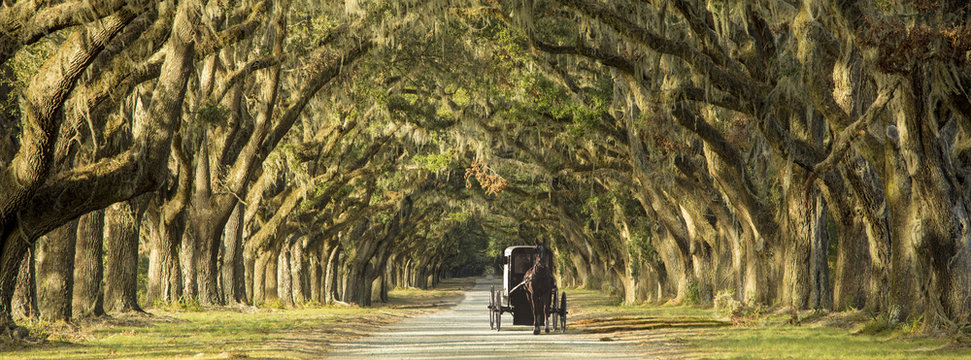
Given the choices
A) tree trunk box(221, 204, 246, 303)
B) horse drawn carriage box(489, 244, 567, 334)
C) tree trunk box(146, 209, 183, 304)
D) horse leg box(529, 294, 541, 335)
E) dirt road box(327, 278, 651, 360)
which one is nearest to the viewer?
dirt road box(327, 278, 651, 360)

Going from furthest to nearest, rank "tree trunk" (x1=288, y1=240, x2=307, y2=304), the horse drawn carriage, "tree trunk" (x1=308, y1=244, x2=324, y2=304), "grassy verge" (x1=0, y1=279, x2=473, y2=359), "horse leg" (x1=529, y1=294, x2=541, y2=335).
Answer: "tree trunk" (x1=308, y1=244, x2=324, y2=304), "tree trunk" (x1=288, y1=240, x2=307, y2=304), the horse drawn carriage, "horse leg" (x1=529, y1=294, x2=541, y2=335), "grassy verge" (x1=0, y1=279, x2=473, y2=359)

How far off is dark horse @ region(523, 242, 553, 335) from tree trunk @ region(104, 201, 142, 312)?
890 cm

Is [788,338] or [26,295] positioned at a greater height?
[26,295]

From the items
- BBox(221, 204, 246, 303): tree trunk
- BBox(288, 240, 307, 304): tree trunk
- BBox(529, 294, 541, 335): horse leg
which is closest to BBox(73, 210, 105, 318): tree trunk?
BBox(529, 294, 541, 335): horse leg

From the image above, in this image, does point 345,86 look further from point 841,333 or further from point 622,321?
point 841,333

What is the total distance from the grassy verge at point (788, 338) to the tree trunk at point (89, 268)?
10.2 metres

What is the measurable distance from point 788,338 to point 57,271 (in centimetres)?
1271

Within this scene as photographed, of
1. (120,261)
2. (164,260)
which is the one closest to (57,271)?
(120,261)

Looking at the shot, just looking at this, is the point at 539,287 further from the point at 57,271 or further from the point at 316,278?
the point at 316,278

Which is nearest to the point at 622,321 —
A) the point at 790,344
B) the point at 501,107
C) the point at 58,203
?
the point at 501,107

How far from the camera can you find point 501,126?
27719mm

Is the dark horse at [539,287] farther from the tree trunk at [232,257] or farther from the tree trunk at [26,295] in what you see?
the tree trunk at [232,257]

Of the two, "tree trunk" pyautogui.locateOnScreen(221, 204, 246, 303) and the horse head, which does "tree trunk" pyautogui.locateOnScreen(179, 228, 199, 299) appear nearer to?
"tree trunk" pyautogui.locateOnScreen(221, 204, 246, 303)

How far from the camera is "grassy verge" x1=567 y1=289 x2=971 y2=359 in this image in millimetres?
13523
